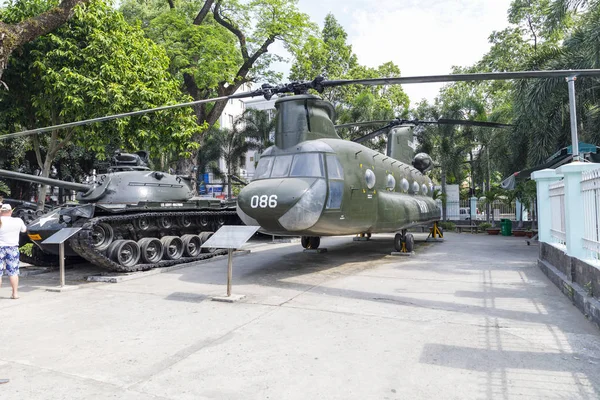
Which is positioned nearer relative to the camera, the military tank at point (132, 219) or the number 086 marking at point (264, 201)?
the number 086 marking at point (264, 201)

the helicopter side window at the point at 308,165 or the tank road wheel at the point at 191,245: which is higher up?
the helicopter side window at the point at 308,165

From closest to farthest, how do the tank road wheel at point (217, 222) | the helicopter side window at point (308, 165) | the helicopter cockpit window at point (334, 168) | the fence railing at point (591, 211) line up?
the fence railing at point (591, 211) < the helicopter side window at point (308, 165) < the helicopter cockpit window at point (334, 168) < the tank road wheel at point (217, 222)

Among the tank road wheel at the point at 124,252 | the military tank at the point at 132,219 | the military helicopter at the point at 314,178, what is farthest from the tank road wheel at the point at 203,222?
the military helicopter at the point at 314,178

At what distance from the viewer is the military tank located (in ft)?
28.3

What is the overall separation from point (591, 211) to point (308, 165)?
4.76 meters

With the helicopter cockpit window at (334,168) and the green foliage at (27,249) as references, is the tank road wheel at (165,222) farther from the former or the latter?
the helicopter cockpit window at (334,168)

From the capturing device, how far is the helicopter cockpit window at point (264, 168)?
348 inches

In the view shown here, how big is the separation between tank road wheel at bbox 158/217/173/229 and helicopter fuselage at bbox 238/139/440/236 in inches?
109

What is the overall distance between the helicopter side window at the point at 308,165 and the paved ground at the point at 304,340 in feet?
6.78

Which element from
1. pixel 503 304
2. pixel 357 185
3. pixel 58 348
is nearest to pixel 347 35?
pixel 357 185

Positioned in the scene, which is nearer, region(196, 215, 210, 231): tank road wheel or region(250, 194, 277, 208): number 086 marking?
region(250, 194, 277, 208): number 086 marking

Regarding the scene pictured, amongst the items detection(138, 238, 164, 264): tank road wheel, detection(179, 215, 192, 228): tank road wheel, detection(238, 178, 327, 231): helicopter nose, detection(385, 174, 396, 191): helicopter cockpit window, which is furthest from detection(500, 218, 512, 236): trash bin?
detection(138, 238, 164, 264): tank road wheel

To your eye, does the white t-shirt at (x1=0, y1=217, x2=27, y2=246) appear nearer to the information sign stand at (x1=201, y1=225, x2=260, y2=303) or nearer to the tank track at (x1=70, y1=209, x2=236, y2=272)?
the tank track at (x1=70, y1=209, x2=236, y2=272)

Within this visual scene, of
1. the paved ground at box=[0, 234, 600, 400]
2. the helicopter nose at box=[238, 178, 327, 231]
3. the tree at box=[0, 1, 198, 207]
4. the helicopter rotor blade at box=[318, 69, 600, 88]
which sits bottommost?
the paved ground at box=[0, 234, 600, 400]
